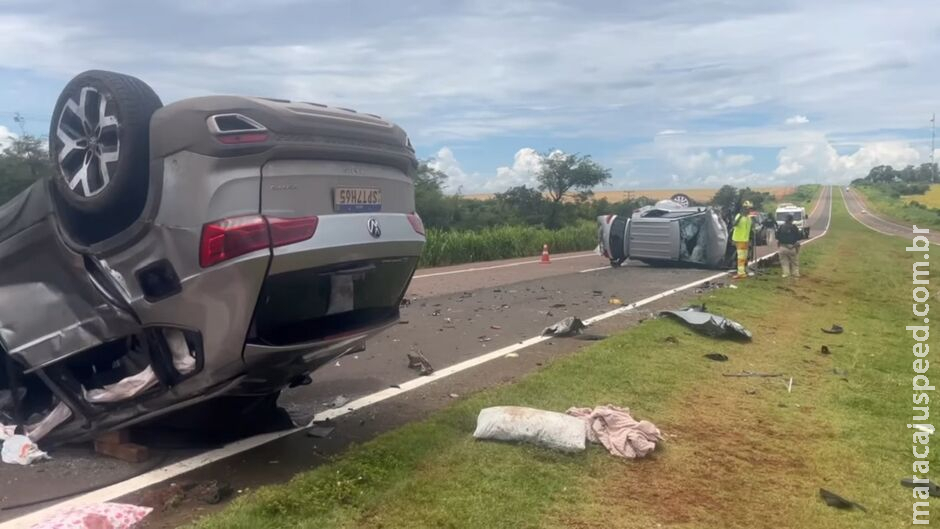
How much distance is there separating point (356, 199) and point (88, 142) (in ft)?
5.17

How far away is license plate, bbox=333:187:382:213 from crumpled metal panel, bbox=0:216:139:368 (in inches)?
56.3

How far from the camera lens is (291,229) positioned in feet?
14.0

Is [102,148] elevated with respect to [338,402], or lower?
elevated

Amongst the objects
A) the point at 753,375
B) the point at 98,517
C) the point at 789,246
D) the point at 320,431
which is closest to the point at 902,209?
the point at 789,246

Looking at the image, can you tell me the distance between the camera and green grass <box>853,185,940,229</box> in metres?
69.9

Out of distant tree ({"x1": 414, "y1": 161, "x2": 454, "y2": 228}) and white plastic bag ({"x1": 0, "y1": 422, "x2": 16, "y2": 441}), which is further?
distant tree ({"x1": 414, "y1": 161, "x2": 454, "y2": 228})

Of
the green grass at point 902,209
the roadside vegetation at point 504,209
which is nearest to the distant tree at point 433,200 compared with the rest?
the roadside vegetation at point 504,209

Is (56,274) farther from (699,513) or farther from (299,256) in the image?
(699,513)

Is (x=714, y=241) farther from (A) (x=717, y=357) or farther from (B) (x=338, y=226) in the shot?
(B) (x=338, y=226)

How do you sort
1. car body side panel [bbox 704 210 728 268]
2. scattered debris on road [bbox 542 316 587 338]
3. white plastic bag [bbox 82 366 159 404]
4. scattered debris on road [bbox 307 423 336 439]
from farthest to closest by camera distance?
car body side panel [bbox 704 210 728 268] → scattered debris on road [bbox 542 316 587 338] → scattered debris on road [bbox 307 423 336 439] → white plastic bag [bbox 82 366 159 404]

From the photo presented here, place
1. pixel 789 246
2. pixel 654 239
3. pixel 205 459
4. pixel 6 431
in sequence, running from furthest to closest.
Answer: pixel 654 239 < pixel 789 246 < pixel 6 431 < pixel 205 459

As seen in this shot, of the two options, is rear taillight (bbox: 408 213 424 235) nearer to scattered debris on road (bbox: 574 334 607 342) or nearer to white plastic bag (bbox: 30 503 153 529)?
white plastic bag (bbox: 30 503 153 529)

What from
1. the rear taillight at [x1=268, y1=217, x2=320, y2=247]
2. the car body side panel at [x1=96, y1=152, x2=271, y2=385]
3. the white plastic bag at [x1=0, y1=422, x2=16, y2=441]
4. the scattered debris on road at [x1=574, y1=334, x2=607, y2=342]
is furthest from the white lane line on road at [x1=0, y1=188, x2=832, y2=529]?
the scattered debris on road at [x1=574, y1=334, x2=607, y2=342]

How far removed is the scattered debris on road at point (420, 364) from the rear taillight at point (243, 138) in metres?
3.92
